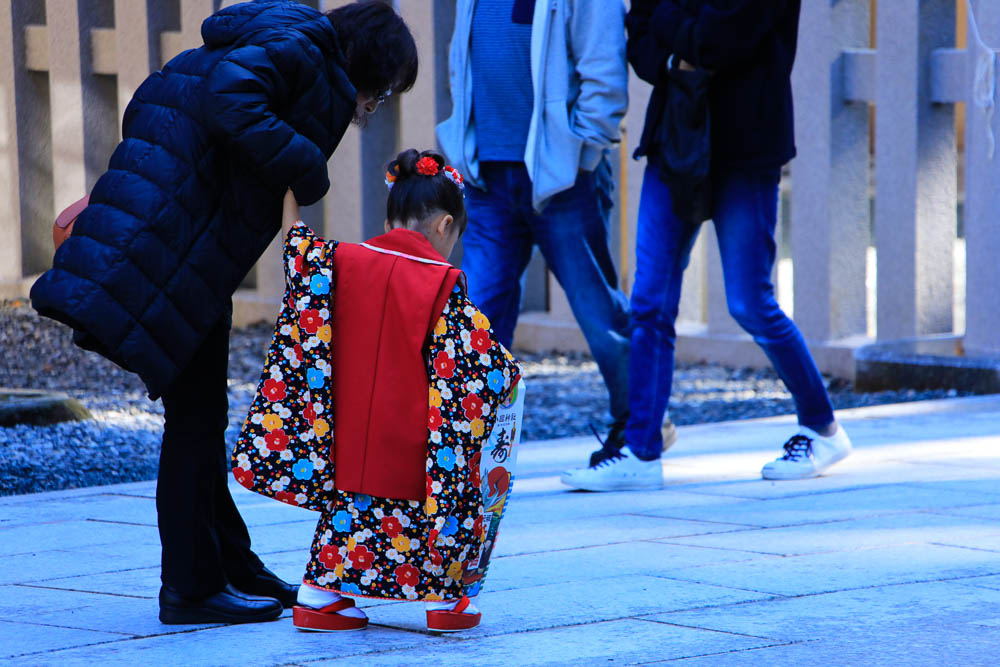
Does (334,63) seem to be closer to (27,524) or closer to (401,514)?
(401,514)

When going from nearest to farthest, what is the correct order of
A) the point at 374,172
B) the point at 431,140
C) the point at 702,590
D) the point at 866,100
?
the point at 702,590 < the point at 866,100 < the point at 431,140 < the point at 374,172

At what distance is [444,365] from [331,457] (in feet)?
1.05

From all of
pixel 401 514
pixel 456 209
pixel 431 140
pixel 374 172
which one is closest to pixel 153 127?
pixel 456 209

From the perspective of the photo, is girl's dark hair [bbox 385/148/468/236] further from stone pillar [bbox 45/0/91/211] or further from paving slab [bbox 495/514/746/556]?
stone pillar [bbox 45/0/91/211]

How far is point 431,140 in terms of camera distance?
948 centimetres

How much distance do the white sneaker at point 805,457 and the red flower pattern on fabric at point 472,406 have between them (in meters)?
2.13

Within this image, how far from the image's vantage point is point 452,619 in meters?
3.47

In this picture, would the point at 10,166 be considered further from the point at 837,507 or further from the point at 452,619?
the point at 452,619

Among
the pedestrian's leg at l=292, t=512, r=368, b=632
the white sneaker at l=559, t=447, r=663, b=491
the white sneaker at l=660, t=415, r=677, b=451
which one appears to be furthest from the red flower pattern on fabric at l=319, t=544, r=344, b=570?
the white sneaker at l=660, t=415, r=677, b=451

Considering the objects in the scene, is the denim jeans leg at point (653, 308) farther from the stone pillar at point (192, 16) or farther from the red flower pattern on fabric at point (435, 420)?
the stone pillar at point (192, 16)

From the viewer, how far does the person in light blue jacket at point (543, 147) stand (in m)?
5.21

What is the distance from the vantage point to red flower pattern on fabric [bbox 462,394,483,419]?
344 centimetres

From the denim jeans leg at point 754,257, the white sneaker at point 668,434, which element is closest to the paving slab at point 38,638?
the denim jeans leg at point 754,257

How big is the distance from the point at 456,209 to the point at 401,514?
27.1 inches
